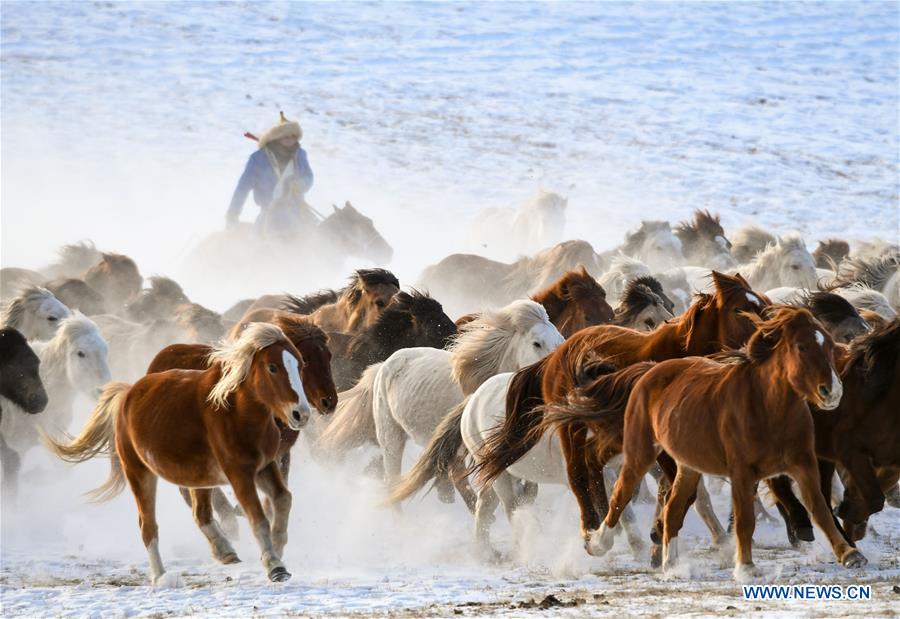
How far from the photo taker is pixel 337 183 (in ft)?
117

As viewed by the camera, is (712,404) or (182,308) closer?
(712,404)

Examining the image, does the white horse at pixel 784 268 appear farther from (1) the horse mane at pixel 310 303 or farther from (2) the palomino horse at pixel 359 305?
(2) the palomino horse at pixel 359 305

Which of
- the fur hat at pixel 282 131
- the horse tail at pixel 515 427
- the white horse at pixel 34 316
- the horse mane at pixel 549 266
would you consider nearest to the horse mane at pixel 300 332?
the horse tail at pixel 515 427

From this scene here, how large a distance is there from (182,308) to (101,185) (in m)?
21.7

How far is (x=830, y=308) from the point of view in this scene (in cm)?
1052

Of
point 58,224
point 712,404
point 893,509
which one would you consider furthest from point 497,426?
point 58,224

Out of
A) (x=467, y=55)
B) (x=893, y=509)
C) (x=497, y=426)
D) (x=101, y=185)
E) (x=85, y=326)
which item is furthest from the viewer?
(x=467, y=55)

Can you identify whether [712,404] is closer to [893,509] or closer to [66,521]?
[893,509]

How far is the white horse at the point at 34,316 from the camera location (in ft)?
46.1

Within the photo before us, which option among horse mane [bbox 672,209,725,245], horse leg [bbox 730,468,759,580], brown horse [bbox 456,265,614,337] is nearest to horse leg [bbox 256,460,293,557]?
horse leg [bbox 730,468,759,580]

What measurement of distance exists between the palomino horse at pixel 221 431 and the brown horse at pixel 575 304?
3.38m

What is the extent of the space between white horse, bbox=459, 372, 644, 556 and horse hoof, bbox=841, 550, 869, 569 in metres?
1.92

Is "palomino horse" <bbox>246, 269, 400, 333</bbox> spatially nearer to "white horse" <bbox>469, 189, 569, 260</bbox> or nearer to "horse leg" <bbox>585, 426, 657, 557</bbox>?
"horse leg" <bbox>585, 426, 657, 557</bbox>

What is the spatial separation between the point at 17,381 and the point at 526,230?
11.9 m
